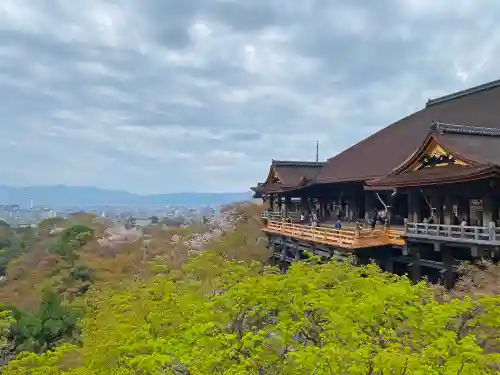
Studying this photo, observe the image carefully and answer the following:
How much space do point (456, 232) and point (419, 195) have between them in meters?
3.35

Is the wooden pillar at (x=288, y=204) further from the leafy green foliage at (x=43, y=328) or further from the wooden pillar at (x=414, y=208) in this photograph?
the leafy green foliage at (x=43, y=328)

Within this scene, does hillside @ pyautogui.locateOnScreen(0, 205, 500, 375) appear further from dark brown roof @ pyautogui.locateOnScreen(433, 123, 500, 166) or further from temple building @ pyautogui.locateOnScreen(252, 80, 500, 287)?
dark brown roof @ pyautogui.locateOnScreen(433, 123, 500, 166)

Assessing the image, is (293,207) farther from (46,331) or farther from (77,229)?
(77,229)

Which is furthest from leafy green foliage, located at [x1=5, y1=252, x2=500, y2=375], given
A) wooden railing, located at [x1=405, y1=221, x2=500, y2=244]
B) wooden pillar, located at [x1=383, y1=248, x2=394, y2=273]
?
wooden pillar, located at [x1=383, y1=248, x2=394, y2=273]

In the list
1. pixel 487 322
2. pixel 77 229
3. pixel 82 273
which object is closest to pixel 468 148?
pixel 487 322

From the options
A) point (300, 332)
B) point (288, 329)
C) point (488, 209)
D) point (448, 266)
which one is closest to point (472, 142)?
point (488, 209)

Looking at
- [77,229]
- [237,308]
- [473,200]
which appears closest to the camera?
[237,308]

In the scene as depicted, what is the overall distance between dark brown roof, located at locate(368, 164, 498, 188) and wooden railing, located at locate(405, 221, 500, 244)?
4.79ft

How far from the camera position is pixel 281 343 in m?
6.14

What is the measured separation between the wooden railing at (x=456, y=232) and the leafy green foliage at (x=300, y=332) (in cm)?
660

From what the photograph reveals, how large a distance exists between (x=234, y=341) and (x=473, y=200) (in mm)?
12224

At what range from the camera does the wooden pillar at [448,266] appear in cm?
1483

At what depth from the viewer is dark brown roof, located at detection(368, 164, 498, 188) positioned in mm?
12836

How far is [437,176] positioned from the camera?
47.9 feet
